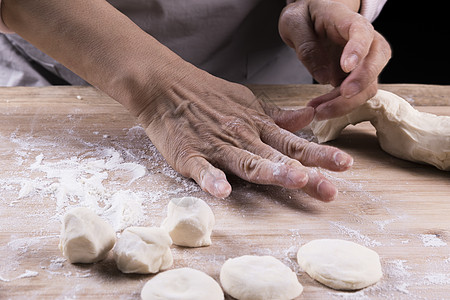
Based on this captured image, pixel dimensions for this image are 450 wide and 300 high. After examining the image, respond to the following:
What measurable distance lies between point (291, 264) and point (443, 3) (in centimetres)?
219

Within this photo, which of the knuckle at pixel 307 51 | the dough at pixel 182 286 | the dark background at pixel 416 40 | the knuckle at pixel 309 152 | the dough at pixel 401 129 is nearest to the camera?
the dough at pixel 182 286

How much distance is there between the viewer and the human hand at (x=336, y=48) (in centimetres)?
145

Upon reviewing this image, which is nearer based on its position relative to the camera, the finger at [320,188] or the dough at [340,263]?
the dough at [340,263]

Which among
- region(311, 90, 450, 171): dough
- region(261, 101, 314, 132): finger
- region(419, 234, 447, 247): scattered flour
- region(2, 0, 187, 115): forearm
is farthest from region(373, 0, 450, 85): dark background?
region(419, 234, 447, 247): scattered flour

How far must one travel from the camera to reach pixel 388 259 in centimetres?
104

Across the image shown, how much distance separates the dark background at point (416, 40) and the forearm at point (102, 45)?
1.66m

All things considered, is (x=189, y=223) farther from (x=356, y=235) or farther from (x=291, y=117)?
(x=291, y=117)

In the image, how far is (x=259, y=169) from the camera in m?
1.25

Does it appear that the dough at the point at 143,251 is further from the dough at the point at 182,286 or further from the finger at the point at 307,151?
the finger at the point at 307,151

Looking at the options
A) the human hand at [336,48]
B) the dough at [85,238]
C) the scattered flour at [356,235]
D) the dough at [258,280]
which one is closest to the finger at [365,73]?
the human hand at [336,48]

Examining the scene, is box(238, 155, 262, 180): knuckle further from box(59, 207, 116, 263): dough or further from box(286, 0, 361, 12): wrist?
box(286, 0, 361, 12): wrist

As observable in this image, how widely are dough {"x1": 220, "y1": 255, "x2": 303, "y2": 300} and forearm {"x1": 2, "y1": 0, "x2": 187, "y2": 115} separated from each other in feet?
2.13

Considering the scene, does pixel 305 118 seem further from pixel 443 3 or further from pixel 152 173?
pixel 443 3

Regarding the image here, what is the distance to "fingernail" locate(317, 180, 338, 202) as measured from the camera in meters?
1.20
